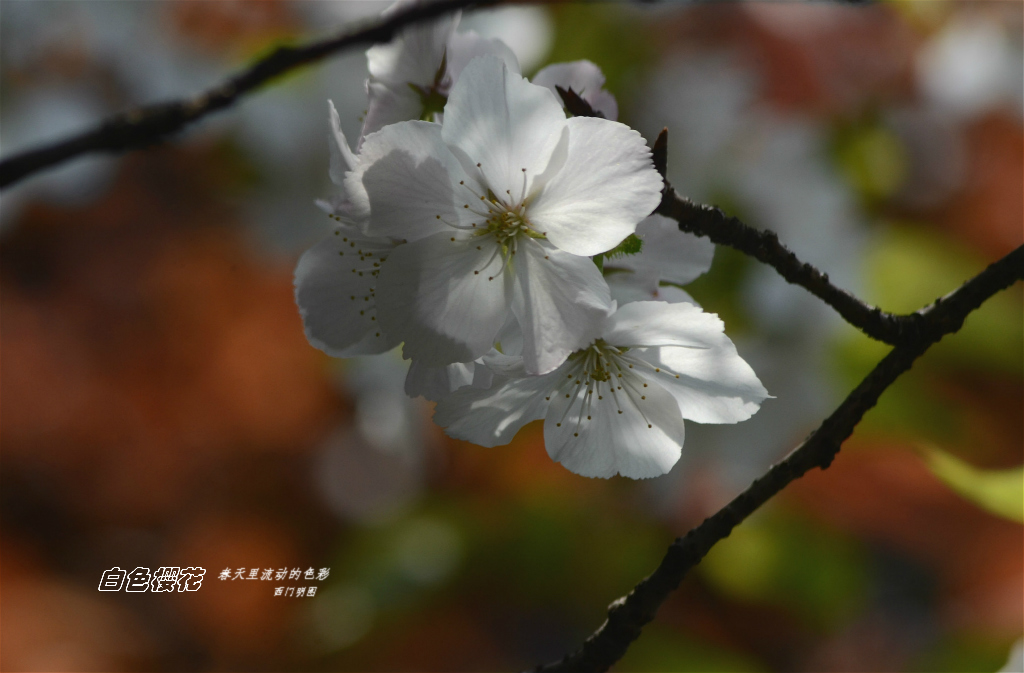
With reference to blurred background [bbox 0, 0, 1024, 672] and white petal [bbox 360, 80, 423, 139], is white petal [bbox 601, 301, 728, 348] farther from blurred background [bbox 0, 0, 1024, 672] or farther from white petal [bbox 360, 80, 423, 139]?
blurred background [bbox 0, 0, 1024, 672]

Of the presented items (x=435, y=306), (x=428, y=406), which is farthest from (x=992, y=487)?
(x=428, y=406)

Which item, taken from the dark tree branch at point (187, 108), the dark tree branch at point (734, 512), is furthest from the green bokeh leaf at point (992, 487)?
the dark tree branch at point (187, 108)

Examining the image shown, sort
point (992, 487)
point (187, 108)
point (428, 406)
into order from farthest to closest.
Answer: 1. point (428, 406)
2. point (992, 487)
3. point (187, 108)

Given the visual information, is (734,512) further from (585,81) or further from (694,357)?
(585,81)

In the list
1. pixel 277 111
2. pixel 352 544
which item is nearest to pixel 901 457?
pixel 352 544

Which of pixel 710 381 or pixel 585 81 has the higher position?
pixel 585 81

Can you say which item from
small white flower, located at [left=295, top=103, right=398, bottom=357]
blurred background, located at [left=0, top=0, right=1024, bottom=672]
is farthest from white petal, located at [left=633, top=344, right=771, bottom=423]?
blurred background, located at [left=0, top=0, right=1024, bottom=672]
